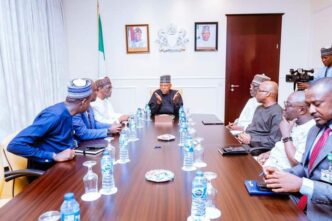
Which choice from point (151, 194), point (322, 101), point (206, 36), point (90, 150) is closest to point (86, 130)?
point (90, 150)

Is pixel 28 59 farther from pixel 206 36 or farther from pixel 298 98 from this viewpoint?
pixel 298 98

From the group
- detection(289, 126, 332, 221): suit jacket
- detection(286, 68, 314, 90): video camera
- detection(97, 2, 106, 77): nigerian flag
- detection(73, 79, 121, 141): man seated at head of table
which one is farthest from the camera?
detection(97, 2, 106, 77): nigerian flag

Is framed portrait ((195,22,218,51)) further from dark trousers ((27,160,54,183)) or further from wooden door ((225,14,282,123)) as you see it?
dark trousers ((27,160,54,183))

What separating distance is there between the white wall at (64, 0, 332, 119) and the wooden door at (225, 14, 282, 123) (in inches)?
4.5

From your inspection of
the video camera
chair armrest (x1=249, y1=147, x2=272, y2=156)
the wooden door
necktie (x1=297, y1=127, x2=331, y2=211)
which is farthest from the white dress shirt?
the wooden door

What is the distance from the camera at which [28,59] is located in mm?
4035

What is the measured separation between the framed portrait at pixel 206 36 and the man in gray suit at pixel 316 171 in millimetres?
3997

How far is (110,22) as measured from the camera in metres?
5.25

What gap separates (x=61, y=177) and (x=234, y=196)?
0.94 m

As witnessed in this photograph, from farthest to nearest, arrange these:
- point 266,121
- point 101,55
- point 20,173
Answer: point 101,55
point 266,121
point 20,173

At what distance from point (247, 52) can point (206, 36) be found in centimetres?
86

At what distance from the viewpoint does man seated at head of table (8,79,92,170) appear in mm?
1719

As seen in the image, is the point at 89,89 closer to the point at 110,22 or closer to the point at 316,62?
the point at 110,22

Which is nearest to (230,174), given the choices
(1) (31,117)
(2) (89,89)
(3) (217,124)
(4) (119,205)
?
(4) (119,205)
